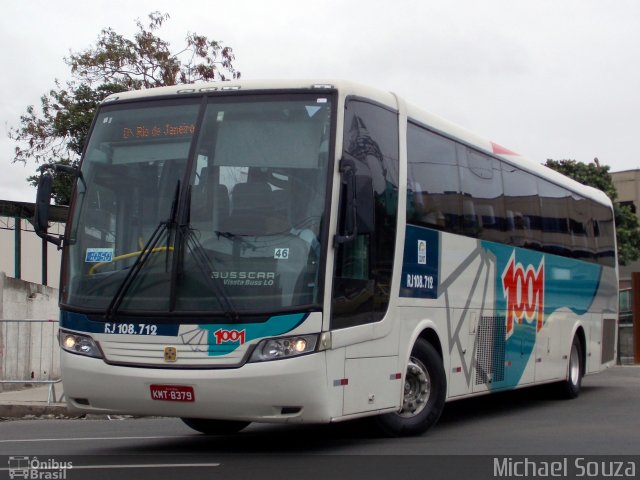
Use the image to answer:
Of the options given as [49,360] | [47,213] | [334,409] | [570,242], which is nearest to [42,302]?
[49,360]

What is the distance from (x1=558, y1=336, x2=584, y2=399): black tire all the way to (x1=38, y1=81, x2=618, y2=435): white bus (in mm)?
5743

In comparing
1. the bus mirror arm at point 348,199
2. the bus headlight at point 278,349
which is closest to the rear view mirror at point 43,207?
the bus headlight at point 278,349

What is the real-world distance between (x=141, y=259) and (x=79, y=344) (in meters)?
1.03

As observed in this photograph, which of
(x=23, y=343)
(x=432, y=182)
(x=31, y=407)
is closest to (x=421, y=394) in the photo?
(x=432, y=182)

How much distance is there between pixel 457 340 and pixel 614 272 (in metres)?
8.38

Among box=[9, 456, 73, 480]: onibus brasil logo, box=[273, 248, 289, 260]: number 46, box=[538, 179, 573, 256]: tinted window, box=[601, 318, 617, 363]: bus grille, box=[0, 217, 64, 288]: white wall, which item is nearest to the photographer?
box=[9, 456, 73, 480]: onibus brasil logo

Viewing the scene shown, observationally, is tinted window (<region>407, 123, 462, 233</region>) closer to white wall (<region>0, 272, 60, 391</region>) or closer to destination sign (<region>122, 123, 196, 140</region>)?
destination sign (<region>122, 123, 196, 140</region>)

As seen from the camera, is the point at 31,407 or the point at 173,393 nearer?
the point at 173,393

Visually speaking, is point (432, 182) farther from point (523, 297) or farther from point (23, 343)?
point (23, 343)

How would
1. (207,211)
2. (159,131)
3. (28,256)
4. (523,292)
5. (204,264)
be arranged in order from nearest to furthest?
(204,264) < (207,211) < (159,131) < (523,292) < (28,256)

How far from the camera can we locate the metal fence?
18828 mm

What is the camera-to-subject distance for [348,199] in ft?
31.1

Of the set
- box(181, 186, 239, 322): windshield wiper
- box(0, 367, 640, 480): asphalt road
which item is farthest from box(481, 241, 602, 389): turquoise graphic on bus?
box(181, 186, 239, 322): windshield wiper

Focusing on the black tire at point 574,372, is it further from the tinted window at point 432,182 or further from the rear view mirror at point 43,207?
the rear view mirror at point 43,207
